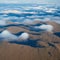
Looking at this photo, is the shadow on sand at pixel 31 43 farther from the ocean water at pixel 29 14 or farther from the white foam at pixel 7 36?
the ocean water at pixel 29 14

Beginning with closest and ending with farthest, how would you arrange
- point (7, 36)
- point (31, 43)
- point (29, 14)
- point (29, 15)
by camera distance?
point (31, 43)
point (7, 36)
point (29, 15)
point (29, 14)

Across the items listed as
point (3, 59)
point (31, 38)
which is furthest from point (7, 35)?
point (3, 59)

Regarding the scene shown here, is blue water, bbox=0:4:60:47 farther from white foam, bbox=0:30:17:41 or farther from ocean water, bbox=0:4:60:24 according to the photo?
white foam, bbox=0:30:17:41

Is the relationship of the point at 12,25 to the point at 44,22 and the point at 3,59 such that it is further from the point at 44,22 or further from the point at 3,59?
the point at 3,59

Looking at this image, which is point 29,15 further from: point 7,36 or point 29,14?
point 7,36

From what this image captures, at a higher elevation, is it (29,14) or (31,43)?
(31,43)

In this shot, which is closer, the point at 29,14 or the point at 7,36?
the point at 7,36

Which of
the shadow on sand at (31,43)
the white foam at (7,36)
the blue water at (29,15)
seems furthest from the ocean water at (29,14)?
the shadow on sand at (31,43)

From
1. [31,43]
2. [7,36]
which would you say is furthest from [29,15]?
[31,43]

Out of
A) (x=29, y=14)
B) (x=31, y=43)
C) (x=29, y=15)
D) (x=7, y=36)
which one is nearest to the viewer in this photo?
(x=31, y=43)

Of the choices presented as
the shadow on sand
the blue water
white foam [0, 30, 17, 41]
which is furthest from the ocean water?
the shadow on sand

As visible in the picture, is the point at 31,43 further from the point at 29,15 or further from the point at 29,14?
the point at 29,14
